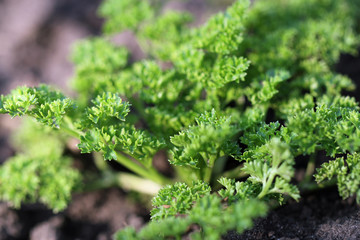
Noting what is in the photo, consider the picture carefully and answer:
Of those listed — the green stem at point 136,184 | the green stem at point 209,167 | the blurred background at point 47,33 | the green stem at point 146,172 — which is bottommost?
the green stem at point 209,167

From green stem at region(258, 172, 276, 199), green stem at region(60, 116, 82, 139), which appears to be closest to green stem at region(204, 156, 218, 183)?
green stem at region(258, 172, 276, 199)

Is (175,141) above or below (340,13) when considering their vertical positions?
below

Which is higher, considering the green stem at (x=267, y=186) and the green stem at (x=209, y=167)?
the green stem at (x=209, y=167)

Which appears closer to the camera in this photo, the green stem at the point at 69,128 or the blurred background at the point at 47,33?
the green stem at the point at 69,128

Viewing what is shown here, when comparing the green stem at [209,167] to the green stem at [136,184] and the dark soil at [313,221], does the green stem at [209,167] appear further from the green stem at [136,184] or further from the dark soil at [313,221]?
the green stem at [136,184]

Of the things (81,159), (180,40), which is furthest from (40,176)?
(180,40)

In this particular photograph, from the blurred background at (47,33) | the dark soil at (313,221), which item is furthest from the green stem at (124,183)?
the blurred background at (47,33)

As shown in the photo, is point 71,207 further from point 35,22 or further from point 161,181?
point 35,22

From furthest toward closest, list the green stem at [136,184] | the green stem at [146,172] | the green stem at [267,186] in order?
the green stem at [136,184] → the green stem at [146,172] → the green stem at [267,186]
